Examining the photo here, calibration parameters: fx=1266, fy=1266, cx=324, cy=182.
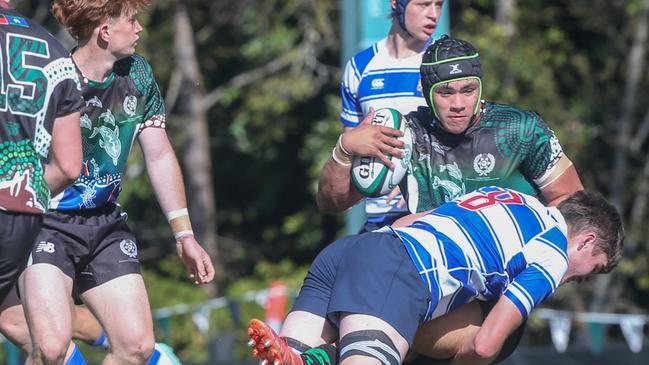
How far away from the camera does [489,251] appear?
4758mm

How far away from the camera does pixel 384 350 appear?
4566mm

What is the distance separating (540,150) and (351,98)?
120 cm

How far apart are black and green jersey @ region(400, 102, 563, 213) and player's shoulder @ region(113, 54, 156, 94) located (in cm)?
113

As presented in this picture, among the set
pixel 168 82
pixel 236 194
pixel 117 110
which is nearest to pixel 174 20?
pixel 168 82

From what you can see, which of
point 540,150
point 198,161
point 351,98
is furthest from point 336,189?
point 198,161

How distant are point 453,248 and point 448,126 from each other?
0.61m

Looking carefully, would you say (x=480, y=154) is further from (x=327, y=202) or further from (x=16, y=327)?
(x=16, y=327)

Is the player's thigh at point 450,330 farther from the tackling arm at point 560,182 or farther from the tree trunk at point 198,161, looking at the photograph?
the tree trunk at point 198,161

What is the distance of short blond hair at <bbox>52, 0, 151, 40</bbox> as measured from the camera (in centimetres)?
506

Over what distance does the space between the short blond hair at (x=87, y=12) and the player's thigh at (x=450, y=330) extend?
5.73ft

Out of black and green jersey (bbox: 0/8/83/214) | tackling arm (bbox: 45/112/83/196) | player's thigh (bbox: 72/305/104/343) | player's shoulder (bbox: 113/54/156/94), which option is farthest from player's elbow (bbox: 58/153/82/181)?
player's thigh (bbox: 72/305/104/343)

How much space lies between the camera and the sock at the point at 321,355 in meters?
4.66

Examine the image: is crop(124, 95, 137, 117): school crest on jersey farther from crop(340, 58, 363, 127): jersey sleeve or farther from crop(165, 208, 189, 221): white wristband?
crop(340, 58, 363, 127): jersey sleeve

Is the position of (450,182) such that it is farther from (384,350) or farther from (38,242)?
(38,242)
